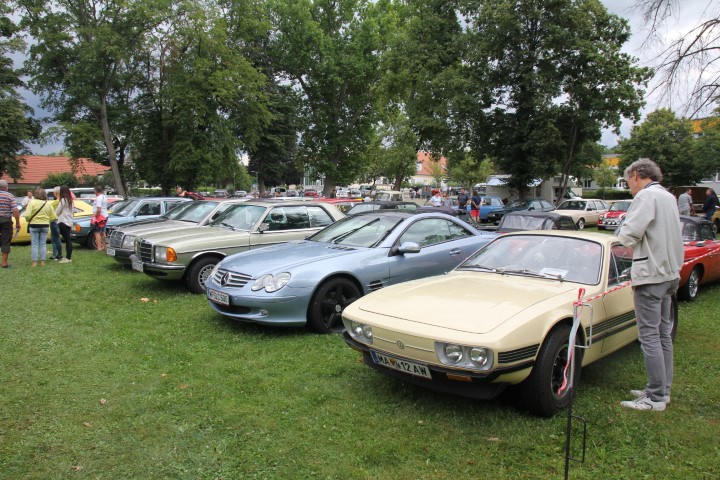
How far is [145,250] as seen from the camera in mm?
8117

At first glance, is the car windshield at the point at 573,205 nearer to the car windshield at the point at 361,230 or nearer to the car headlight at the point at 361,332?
the car windshield at the point at 361,230

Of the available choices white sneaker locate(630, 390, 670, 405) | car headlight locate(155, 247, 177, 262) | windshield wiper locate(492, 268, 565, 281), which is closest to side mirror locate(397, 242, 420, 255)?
windshield wiper locate(492, 268, 565, 281)

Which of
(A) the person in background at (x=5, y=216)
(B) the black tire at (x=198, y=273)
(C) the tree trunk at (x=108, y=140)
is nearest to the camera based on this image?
(B) the black tire at (x=198, y=273)

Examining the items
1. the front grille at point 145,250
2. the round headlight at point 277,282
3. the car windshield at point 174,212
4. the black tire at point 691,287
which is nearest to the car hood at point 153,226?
the car windshield at point 174,212

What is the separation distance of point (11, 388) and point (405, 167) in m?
30.7

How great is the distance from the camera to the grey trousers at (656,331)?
3803 mm

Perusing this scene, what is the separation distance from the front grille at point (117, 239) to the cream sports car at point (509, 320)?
712 cm

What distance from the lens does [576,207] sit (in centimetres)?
2769

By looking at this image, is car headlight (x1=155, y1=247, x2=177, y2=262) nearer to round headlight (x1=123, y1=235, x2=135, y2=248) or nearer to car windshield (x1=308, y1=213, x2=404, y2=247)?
round headlight (x1=123, y1=235, x2=135, y2=248)

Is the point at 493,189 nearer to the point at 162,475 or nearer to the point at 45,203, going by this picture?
the point at 45,203

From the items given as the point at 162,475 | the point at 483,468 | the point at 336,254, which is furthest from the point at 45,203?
the point at 483,468

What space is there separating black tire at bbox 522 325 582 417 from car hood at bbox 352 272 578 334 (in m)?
0.25

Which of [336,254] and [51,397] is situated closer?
[51,397]

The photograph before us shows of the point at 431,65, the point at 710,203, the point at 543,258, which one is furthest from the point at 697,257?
the point at 431,65
